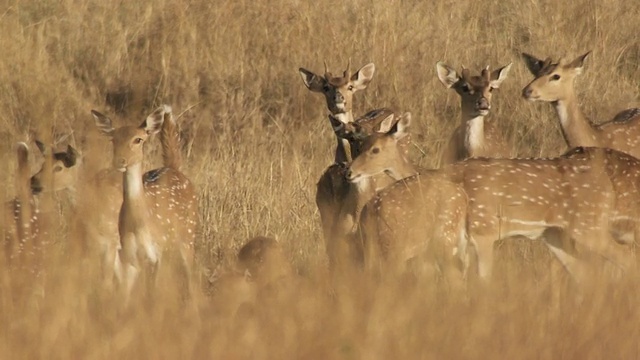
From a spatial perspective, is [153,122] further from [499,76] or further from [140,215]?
[499,76]

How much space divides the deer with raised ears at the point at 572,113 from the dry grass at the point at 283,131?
2.26ft

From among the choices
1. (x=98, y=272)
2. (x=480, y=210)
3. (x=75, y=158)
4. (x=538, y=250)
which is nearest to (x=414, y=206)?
(x=480, y=210)

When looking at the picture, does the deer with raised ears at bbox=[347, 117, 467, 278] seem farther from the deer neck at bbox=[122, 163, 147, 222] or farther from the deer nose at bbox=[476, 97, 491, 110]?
the deer nose at bbox=[476, 97, 491, 110]

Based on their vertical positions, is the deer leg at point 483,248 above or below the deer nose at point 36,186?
below

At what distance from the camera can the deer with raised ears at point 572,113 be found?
11.4 metres

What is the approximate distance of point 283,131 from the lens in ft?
40.7

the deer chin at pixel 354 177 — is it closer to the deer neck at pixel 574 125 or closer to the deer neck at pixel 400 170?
the deer neck at pixel 400 170

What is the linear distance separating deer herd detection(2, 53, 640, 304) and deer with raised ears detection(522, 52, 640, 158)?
1.67 m

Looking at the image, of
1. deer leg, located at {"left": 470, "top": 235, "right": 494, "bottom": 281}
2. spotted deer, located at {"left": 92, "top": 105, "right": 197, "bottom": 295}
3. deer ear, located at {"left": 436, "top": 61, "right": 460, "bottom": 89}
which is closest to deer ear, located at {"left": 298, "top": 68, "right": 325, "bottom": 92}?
deer ear, located at {"left": 436, "top": 61, "right": 460, "bottom": 89}

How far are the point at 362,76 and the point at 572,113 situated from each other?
147 cm

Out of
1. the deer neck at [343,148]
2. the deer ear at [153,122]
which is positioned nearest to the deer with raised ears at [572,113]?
the deer neck at [343,148]

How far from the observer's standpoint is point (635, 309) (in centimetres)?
666

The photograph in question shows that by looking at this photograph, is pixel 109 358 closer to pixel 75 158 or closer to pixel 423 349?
pixel 423 349

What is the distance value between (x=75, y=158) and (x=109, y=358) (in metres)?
4.11
